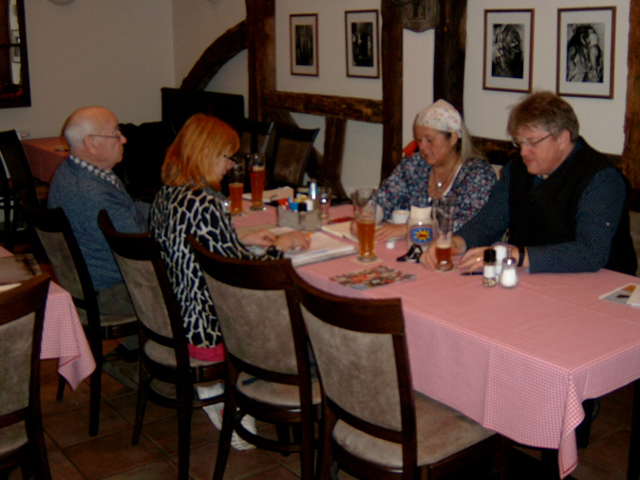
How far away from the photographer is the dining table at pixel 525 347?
5.66 feet

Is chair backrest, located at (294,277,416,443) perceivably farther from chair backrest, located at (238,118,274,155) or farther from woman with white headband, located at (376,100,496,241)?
chair backrest, located at (238,118,274,155)

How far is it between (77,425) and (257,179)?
134cm

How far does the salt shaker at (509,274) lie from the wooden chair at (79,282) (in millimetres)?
1535

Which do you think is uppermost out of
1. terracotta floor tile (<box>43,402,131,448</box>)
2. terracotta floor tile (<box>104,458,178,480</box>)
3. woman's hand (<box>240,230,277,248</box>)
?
woman's hand (<box>240,230,277,248</box>)

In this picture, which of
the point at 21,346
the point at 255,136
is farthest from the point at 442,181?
the point at 255,136

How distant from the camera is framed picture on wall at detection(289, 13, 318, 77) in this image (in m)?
5.75

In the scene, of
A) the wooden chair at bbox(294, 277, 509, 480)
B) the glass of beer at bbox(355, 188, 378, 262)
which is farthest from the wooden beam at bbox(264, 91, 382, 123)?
the wooden chair at bbox(294, 277, 509, 480)

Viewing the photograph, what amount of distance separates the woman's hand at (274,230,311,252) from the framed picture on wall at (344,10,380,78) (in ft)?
9.17

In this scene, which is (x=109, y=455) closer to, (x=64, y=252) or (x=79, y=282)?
(x=79, y=282)

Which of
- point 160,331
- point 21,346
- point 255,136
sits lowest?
point 160,331

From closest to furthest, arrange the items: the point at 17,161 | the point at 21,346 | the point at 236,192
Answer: the point at 21,346
the point at 236,192
the point at 17,161

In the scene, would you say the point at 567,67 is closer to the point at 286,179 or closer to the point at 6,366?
the point at 286,179

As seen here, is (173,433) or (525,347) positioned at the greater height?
(525,347)

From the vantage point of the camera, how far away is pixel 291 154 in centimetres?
477
